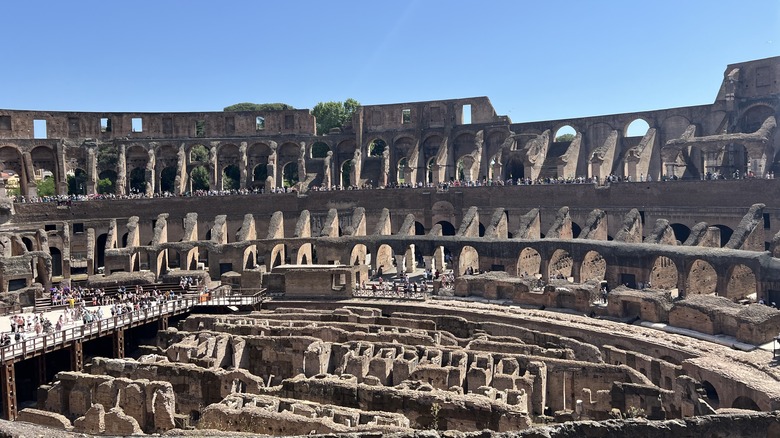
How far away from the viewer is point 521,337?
88.0 ft

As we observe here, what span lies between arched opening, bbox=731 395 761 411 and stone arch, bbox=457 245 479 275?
17452 millimetres

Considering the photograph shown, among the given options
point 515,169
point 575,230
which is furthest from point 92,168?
point 575,230

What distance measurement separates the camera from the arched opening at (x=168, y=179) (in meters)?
53.6

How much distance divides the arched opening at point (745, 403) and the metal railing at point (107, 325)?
21418mm

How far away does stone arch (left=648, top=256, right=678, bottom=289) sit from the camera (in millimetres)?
30281

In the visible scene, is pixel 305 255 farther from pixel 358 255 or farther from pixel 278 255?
pixel 358 255

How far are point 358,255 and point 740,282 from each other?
2003 centimetres

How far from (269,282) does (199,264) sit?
8002 millimetres

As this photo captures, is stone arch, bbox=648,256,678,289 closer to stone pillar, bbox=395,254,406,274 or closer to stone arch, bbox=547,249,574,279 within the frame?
stone arch, bbox=547,249,574,279

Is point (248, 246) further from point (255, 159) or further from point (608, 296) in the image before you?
point (608, 296)

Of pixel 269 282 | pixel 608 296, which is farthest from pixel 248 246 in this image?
pixel 608 296

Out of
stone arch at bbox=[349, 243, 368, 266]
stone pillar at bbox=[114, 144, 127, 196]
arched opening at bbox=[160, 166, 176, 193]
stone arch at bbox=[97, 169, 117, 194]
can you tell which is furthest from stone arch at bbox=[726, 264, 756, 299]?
stone arch at bbox=[97, 169, 117, 194]

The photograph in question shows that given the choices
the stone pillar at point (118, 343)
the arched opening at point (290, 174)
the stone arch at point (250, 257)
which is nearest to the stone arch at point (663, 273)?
the stone arch at point (250, 257)

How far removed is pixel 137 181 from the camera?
53.8m
